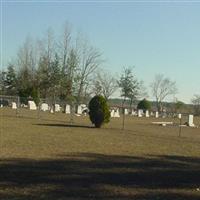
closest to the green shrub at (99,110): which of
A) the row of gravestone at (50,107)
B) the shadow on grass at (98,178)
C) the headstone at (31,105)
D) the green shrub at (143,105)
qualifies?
the shadow on grass at (98,178)

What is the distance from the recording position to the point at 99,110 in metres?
34.1

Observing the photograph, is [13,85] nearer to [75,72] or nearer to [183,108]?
[75,72]

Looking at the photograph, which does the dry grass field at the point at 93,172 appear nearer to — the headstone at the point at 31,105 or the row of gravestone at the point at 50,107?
the headstone at the point at 31,105

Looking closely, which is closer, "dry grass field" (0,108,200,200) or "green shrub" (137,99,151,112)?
"dry grass field" (0,108,200,200)

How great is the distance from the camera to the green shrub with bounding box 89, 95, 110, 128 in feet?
112

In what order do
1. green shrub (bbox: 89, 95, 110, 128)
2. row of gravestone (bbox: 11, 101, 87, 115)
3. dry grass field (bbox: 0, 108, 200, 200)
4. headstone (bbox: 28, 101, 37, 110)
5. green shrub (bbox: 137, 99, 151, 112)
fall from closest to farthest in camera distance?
dry grass field (bbox: 0, 108, 200, 200)
green shrub (bbox: 89, 95, 110, 128)
headstone (bbox: 28, 101, 37, 110)
row of gravestone (bbox: 11, 101, 87, 115)
green shrub (bbox: 137, 99, 151, 112)

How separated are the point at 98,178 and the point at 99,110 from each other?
22484 millimetres

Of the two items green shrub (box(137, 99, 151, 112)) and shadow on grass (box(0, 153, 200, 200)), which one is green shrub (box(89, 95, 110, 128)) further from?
green shrub (box(137, 99, 151, 112))

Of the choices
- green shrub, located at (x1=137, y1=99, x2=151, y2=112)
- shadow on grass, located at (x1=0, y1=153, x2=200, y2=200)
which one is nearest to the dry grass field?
shadow on grass, located at (x1=0, y1=153, x2=200, y2=200)

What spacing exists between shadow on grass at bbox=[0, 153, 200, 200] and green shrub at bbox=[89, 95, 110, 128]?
17.8m

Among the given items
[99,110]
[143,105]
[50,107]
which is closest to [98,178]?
[99,110]

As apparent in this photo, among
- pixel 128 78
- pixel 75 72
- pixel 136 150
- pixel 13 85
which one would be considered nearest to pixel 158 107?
pixel 128 78

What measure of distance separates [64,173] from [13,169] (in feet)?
4.01

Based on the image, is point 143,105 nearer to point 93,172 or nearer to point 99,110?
point 99,110
